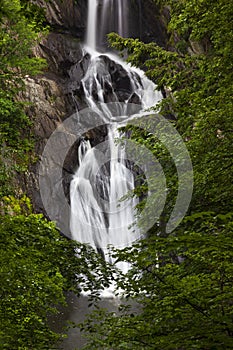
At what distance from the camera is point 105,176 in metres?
21.7

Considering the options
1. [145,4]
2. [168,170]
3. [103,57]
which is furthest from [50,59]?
[168,170]

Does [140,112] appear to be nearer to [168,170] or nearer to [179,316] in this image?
[168,170]

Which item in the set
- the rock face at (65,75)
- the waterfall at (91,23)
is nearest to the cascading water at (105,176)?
the rock face at (65,75)

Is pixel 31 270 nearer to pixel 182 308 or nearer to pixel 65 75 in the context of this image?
pixel 182 308

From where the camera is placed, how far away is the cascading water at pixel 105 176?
20203 millimetres

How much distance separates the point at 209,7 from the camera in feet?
22.2

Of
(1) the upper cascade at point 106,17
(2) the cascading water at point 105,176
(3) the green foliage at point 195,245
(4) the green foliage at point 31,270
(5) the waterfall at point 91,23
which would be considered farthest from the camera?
(1) the upper cascade at point 106,17

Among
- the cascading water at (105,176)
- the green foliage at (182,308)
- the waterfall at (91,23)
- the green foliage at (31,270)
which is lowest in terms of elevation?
the green foliage at (182,308)

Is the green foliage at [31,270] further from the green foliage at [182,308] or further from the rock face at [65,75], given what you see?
the rock face at [65,75]

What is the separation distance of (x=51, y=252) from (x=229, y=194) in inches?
113

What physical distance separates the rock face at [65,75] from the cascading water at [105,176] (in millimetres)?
234

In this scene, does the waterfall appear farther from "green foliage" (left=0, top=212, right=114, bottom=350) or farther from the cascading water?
"green foliage" (left=0, top=212, right=114, bottom=350)

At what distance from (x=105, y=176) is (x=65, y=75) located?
6.68 metres

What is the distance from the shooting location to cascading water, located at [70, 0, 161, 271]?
2020 centimetres
